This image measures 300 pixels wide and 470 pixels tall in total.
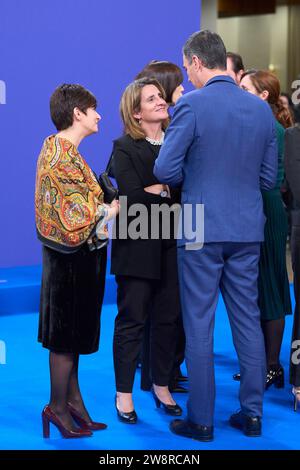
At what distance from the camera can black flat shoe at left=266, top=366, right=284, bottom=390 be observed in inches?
164

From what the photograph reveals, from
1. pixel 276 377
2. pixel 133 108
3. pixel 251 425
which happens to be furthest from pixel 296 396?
pixel 133 108

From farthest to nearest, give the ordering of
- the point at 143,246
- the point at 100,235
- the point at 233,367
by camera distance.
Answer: the point at 233,367 → the point at 143,246 → the point at 100,235

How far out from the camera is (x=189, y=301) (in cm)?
334

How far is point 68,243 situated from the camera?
320cm

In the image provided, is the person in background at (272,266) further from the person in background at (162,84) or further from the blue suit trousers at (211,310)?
the blue suit trousers at (211,310)

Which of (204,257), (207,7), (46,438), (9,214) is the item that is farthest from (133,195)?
(207,7)

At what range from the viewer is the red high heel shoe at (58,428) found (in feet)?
11.1

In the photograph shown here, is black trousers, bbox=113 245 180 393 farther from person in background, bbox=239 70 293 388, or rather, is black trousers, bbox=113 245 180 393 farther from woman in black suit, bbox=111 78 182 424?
person in background, bbox=239 70 293 388

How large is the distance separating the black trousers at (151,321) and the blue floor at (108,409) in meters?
0.20

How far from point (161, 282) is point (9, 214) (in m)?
2.86

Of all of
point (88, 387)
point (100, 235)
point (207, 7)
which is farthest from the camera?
point (207, 7)

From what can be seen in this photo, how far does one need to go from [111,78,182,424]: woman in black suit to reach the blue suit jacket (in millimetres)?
255

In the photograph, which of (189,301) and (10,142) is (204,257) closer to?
(189,301)

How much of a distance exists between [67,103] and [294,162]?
3.55ft
